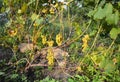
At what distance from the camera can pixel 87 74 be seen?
418 cm

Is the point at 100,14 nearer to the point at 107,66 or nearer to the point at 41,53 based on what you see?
the point at 107,66

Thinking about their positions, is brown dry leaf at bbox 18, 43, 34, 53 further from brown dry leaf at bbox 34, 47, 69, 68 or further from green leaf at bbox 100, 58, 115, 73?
green leaf at bbox 100, 58, 115, 73

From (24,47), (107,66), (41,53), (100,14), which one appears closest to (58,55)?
(41,53)

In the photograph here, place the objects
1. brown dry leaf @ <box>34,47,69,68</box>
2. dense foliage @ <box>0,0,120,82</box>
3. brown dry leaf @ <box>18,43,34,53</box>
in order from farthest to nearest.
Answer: brown dry leaf @ <box>18,43,34,53</box>, brown dry leaf @ <box>34,47,69,68</box>, dense foliage @ <box>0,0,120,82</box>

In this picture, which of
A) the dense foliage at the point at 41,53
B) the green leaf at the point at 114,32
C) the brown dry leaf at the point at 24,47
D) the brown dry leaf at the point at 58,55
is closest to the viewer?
the green leaf at the point at 114,32

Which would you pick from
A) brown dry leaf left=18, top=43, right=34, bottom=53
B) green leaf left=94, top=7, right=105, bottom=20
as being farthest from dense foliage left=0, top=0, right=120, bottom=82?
green leaf left=94, top=7, right=105, bottom=20

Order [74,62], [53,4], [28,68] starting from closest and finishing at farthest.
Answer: [53,4] < [28,68] < [74,62]

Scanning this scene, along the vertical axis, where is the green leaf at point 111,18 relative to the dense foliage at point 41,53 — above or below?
above

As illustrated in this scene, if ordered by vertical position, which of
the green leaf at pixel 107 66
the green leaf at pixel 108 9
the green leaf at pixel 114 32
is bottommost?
the green leaf at pixel 107 66

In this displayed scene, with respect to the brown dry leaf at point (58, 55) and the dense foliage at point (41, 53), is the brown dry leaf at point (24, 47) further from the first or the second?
the brown dry leaf at point (58, 55)

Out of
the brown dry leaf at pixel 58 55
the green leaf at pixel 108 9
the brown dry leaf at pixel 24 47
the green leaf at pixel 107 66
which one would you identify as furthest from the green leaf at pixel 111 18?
the brown dry leaf at pixel 24 47

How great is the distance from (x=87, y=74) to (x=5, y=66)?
3.32 feet

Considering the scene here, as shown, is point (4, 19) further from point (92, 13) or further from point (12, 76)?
point (92, 13)

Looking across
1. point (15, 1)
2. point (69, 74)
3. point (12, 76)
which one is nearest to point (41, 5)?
point (15, 1)
